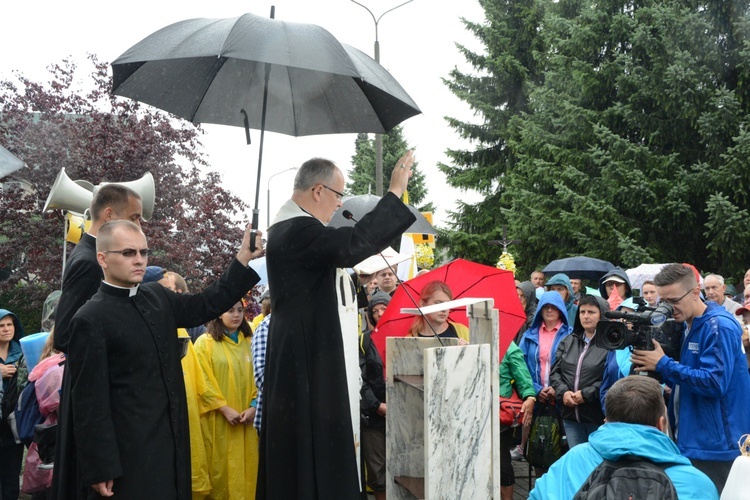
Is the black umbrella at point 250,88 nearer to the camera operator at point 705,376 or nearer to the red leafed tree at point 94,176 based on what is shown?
the camera operator at point 705,376

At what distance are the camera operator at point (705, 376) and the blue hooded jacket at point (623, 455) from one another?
1.40m

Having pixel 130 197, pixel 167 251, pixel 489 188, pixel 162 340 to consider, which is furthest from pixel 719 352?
pixel 489 188

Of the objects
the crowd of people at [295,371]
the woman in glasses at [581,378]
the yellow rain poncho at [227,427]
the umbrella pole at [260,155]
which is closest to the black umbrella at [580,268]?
the woman in glasses at [581,378]

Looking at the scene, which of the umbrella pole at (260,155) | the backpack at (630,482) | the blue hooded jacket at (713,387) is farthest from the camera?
the blue hooded jacket at (713,387)

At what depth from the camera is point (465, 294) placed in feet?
23.7

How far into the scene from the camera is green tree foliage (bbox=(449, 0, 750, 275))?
17812mm

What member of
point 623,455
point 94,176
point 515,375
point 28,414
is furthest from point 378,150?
point 623,455

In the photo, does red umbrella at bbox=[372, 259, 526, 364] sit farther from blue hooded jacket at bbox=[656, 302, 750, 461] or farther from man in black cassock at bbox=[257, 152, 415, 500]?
man in black cassock at bbox=[257, 152, 415, 500]

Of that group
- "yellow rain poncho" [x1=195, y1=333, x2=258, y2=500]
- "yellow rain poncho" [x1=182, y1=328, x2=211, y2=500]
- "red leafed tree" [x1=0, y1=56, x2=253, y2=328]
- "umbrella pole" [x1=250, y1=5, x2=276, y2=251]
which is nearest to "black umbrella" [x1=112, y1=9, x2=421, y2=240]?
"umbrella pole" [x1=250, y1=5, x2=276, y2=251]

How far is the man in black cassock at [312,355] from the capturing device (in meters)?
3.99

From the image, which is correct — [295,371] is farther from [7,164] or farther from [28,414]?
[28,414]

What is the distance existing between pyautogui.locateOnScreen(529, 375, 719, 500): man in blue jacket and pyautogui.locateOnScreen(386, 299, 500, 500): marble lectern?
2.17ft

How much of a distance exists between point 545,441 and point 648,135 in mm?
14399

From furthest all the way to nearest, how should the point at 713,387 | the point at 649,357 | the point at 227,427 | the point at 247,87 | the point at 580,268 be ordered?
1. the point at 580,268
2. the point at 227,427
3. the point at 247,87
4. the point at 649,357
5. the point at 713,387
